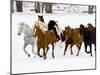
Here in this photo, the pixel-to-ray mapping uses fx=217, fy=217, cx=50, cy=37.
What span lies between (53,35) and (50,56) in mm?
214

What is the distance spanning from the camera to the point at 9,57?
79.7 inches

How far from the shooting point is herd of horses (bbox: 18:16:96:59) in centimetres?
210

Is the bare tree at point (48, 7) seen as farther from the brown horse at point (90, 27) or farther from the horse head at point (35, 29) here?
the brown horse at point (90, 27)

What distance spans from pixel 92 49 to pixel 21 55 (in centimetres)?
80

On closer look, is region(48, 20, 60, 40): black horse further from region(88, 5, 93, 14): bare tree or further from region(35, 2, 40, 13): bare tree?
region(88, 5, 93, 14): bare tree

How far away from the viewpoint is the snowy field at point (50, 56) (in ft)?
6.68

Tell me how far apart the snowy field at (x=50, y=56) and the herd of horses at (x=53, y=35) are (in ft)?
0.13

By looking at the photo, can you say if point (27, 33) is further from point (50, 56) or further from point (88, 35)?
point (88, 35)

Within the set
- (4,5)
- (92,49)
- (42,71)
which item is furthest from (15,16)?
(92,49)

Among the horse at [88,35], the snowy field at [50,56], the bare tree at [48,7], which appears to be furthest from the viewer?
the horse at [88,35]

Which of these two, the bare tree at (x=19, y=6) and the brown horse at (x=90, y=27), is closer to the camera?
the bare tree at (x=19, y=6)

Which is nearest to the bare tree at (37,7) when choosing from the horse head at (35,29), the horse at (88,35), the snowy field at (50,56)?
the snowy field at (50,56)

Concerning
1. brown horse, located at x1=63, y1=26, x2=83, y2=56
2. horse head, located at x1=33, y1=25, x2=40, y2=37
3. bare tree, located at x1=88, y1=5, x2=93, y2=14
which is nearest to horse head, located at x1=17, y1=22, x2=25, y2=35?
horse head, located at x1=33, y1=25, x2=40, y2=37

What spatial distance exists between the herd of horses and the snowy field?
39 mm
